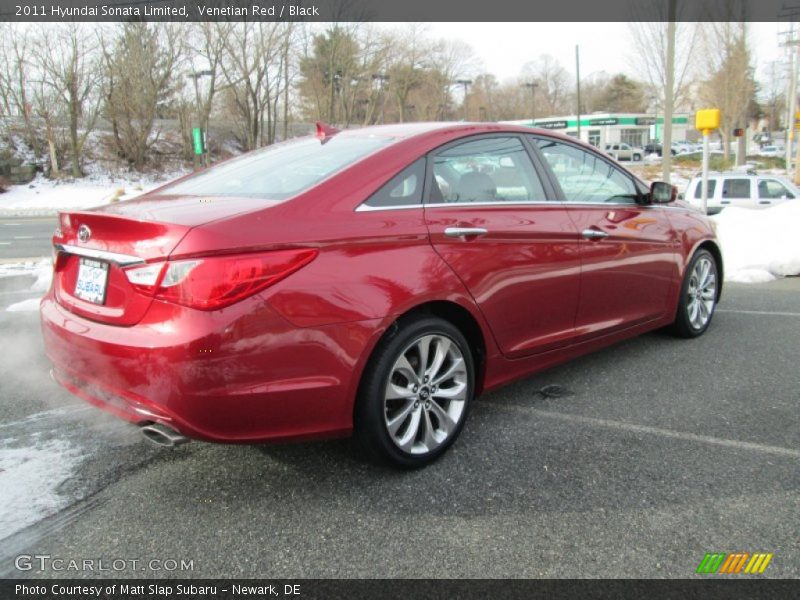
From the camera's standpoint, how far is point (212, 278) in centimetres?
230

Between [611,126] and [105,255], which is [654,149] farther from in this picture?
[105,255]

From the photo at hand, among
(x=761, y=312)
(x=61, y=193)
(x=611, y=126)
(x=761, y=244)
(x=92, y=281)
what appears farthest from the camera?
(x=611, y=126)

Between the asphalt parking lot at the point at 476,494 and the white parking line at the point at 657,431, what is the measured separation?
11 millimetres

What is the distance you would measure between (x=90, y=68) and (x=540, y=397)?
3899cm

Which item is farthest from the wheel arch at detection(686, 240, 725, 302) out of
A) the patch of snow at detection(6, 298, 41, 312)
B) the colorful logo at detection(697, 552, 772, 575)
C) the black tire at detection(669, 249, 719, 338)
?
the patch of snow at detection(6, 298, 41, 312)

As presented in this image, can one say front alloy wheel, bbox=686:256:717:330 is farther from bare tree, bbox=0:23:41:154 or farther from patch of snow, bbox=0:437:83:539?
bare tree, bbox=0:23:41:154

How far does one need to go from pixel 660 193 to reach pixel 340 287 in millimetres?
2865

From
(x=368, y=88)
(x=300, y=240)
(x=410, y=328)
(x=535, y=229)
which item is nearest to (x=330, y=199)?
(x=300, y=240)

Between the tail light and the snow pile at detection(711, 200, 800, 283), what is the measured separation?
6953mm

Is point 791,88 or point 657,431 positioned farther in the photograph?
point 791,88

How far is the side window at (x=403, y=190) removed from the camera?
279 cm

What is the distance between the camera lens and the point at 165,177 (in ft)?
131

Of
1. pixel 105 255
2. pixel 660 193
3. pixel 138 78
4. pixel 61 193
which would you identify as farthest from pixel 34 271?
pixel 138 78

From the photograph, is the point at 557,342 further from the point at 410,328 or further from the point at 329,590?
the point at 329,590
